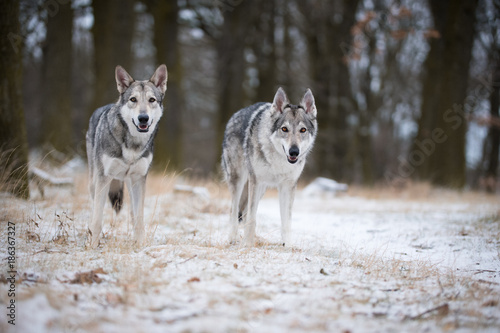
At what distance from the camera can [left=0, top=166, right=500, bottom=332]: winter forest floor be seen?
8.65 feet

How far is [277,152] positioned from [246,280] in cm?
206

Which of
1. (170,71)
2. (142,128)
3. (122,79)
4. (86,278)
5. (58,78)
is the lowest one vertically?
(86,278)

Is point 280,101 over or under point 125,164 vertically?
over

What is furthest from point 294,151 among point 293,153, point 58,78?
point 58,78

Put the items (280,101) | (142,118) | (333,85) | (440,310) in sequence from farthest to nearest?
(333,85)
(280,101)
(142,118)
(440,310)

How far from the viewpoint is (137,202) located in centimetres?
497

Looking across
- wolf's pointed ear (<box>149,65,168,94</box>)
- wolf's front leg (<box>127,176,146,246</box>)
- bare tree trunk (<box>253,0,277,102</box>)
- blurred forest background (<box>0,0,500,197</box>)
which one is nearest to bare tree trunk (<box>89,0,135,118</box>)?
blurred forest background (<box>0,0,500,197</box>)

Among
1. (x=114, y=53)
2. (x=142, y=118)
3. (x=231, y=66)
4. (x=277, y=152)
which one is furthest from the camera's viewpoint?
(x=231, y=66)

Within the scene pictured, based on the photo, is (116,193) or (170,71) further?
(170,71)

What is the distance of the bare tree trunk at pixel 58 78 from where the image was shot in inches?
441

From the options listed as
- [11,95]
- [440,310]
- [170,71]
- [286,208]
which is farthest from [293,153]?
[170,71]

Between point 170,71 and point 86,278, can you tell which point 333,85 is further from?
point 86,278

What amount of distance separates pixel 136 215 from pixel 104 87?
24.8 ft

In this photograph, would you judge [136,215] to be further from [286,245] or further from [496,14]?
[496,14]
